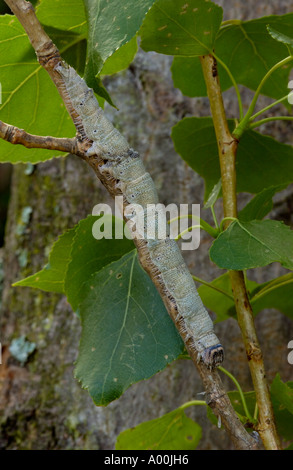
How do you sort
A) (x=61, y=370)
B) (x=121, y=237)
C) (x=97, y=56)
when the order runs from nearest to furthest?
(x=97, y=56), (x=121, y=237), (x=61, y=370)

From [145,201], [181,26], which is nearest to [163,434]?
[145,201]

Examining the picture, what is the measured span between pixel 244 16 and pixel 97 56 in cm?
52

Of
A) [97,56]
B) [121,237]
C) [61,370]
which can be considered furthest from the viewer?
[61,370]

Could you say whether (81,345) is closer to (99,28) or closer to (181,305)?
(181,305)

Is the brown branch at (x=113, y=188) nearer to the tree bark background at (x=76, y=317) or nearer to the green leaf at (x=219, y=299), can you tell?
the green leaf at (x=219, y=299)

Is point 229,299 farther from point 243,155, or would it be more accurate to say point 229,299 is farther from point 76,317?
point 76,317

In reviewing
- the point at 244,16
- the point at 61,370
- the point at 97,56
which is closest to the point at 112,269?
the point at 97,56

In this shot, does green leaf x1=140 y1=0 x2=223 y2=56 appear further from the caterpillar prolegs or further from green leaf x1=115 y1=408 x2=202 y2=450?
green leaf x1=115 y1=408 x2=202 y2=450

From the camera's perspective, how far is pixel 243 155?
1.73 ft

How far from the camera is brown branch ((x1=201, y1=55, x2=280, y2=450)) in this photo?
37cm

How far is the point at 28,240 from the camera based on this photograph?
2.63ft

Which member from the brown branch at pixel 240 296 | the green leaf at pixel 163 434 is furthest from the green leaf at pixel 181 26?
the green leaf at pixel 163 434

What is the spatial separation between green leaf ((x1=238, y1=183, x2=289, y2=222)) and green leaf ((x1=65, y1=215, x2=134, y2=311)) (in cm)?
10

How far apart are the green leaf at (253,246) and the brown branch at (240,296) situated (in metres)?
0.03
